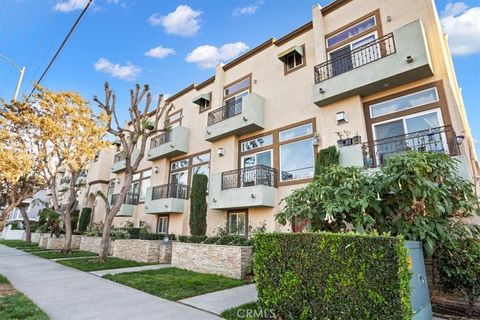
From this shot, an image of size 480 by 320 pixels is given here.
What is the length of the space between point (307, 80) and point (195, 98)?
7.65m

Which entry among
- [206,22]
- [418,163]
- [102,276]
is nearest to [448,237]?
[418,163]

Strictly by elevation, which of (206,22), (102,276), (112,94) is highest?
(206,22)

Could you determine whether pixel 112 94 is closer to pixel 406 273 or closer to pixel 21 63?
pixel 21 63

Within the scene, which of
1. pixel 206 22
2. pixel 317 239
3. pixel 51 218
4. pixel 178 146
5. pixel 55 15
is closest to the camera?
pixel 317 239

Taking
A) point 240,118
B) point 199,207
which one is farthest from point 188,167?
point 240,118

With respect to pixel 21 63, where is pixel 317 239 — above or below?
below

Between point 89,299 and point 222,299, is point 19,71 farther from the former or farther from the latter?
point 222,299

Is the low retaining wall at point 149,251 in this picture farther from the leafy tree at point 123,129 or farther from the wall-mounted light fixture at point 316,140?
the wall-mounted light fixture at point 316,140

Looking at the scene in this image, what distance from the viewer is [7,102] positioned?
37.9 feet

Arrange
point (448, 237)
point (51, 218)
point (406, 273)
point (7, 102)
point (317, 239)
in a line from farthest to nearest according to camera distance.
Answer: point (51, 218) < point (7, 102) < point (448, 237) < point (317, 239) < point (406, 273)

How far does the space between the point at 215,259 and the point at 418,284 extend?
6.81 m

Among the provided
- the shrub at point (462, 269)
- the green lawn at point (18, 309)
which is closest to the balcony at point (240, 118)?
the shrub at point (462, 269)

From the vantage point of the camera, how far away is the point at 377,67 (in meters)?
8.90

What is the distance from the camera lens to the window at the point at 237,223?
12.2 m
